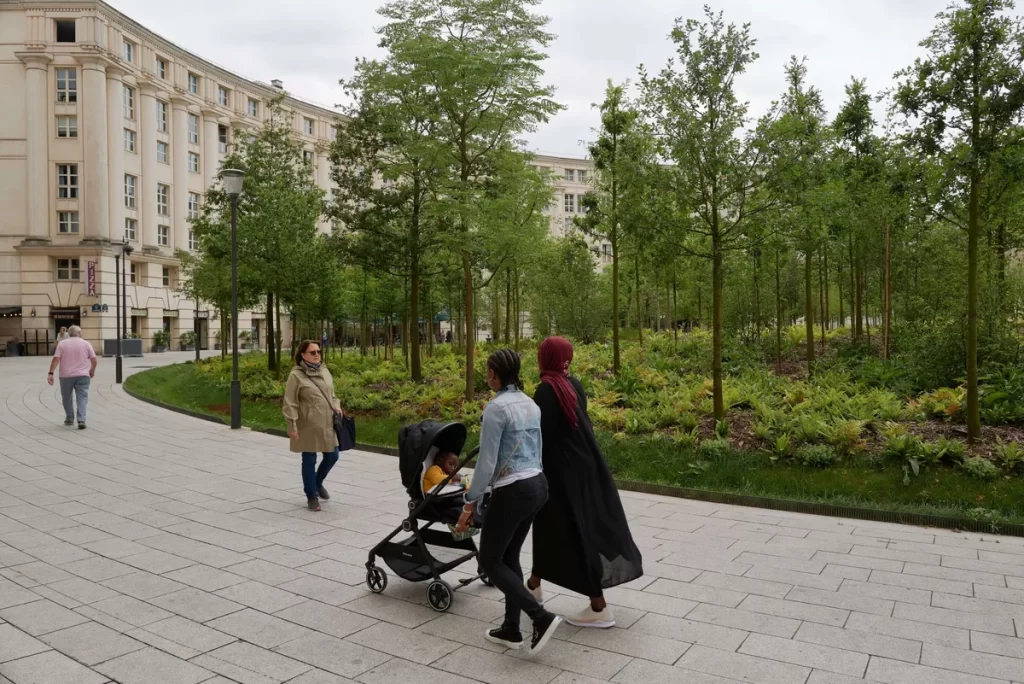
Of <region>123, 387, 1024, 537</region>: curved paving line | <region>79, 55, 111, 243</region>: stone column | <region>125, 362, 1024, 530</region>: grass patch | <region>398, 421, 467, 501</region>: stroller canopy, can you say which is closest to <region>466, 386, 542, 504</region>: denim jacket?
<region>398, 421, 467, 501</region>: stroller canopy

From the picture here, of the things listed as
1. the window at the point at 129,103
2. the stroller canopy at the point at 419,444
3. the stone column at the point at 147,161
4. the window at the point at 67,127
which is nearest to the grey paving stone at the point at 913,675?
the stroller canopy at the point at 419,444

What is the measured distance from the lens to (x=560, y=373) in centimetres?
490

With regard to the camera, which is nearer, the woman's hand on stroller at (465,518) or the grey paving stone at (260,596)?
the woman's hand on stroller at (465,518)

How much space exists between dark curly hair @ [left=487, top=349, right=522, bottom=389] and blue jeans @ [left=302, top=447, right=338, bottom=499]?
4334 millimetres

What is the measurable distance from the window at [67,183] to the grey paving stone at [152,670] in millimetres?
52651

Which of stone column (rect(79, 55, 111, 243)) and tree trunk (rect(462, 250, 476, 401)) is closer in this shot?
tree trunk (rect(462, 250, 476, 401))

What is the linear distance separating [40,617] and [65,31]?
55.6m

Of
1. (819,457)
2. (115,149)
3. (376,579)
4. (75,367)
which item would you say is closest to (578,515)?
(376,579)

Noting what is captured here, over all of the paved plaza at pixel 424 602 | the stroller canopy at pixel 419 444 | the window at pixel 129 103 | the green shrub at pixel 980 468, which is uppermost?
the window at pixel 129 103

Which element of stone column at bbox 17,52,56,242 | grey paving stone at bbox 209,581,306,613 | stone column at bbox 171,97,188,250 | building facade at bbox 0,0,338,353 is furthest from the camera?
stone column at bbox 171,97,188,250

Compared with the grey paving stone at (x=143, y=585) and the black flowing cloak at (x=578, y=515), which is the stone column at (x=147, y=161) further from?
the black flowing cloak at (x=578, y=515)

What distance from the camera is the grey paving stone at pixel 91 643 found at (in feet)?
15.1

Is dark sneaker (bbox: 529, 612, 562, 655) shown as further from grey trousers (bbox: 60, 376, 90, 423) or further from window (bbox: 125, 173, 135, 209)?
window (bbox: 125, 173, 135, 209)

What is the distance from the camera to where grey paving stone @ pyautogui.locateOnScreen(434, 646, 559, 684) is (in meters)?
4.27
